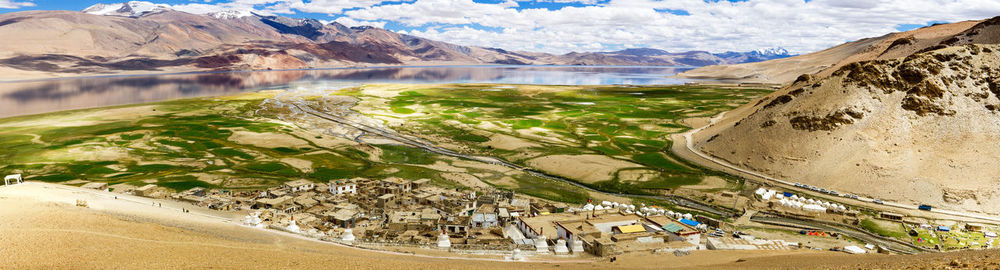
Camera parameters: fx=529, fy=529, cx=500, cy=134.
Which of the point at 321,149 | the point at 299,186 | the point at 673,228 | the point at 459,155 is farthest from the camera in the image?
the point at 321,149

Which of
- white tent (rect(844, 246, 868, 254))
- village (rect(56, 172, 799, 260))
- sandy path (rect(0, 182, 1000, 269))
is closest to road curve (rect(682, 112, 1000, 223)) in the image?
white tent (rect(844, 246, 868, 254))

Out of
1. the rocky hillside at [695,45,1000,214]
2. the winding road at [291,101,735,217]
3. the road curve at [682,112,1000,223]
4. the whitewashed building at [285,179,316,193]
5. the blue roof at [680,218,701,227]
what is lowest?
the winding road at [291,101,735,217]

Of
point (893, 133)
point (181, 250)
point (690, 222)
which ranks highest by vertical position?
point (181, 250)

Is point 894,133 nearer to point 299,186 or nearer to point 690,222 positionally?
point 690,222

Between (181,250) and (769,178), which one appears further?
(769,178)

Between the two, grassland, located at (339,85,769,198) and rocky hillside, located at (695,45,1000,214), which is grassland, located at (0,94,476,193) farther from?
rocky hillside, located at (695,45,1000,214)

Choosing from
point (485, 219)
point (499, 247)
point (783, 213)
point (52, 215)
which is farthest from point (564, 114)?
point (52, 215)

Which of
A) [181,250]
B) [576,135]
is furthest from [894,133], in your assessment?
[181,250]

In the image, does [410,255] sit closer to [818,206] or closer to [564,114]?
[818,206]
